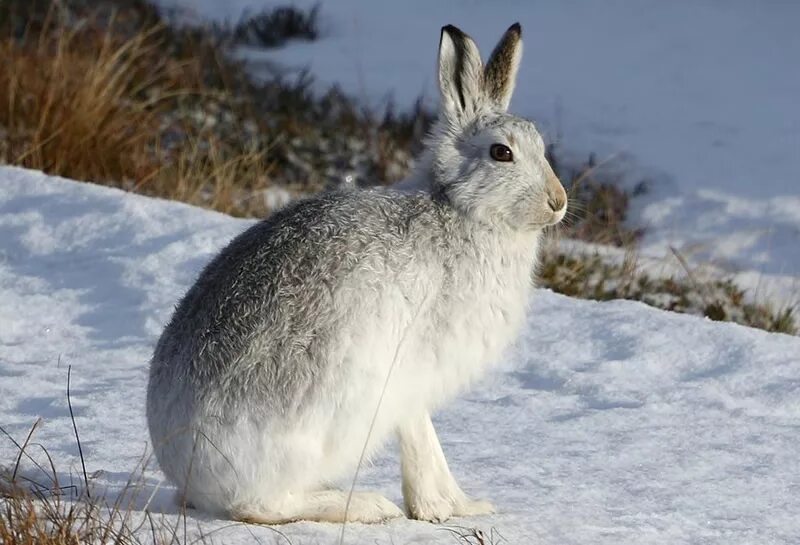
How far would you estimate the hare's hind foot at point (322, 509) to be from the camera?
344cm

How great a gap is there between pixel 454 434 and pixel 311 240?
144 centimetres

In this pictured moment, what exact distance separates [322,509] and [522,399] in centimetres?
167

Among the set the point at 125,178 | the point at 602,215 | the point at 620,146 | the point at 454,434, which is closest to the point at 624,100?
the point at 620,146

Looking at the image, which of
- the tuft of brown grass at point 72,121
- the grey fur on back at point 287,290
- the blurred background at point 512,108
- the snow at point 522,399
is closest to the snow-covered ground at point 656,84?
the blurred background at point 512,108

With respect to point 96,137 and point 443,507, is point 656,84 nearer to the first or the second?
point 96,137

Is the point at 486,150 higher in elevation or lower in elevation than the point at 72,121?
higher

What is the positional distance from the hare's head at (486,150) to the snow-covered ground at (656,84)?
4.10 m

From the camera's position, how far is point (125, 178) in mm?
7984

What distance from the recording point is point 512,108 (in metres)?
10.2

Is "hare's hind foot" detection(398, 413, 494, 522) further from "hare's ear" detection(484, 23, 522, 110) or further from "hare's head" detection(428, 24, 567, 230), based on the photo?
"hare's ear" detection(484, 23, 522, 110)

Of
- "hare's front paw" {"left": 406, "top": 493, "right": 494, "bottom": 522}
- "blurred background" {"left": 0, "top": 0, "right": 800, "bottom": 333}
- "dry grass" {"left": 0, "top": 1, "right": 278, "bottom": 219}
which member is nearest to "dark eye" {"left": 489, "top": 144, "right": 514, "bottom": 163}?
"hare's front paw" {"left": 406, "top": 493, "right": 494, "bottom": 522}

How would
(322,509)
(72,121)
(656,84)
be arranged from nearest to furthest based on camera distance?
(322,509) < (72,121) < (656,84)

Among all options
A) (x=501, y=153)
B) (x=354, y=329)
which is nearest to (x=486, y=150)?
(x=501, y=153)

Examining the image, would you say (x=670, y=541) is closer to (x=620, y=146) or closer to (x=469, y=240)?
(x=469, y=240)
